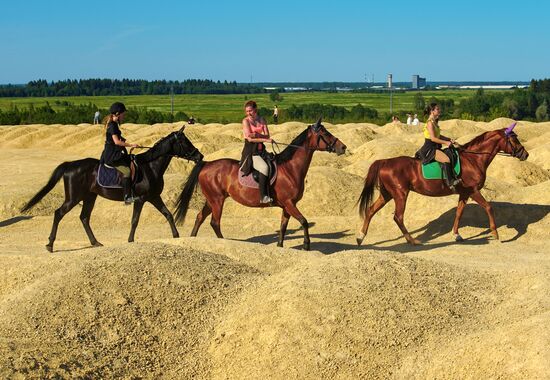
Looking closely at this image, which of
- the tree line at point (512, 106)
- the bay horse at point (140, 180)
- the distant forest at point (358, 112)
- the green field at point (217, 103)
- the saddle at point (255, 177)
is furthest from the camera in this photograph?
the green field at point (217, 103)

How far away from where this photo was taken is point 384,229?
20016 millimetres

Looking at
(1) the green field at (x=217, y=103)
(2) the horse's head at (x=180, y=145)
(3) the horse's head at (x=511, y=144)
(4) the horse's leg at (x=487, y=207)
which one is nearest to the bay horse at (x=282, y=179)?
(2) the horse's head at (x=180, y=145)

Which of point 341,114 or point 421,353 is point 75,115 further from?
point 421,353

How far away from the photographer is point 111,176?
54.1 ft

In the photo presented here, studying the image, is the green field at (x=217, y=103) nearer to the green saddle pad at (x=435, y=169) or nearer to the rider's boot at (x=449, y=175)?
the green saddle pad at (x=435, y=169)

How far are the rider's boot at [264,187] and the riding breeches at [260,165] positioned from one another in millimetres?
77

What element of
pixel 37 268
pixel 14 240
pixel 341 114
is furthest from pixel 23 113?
pixel 37 268

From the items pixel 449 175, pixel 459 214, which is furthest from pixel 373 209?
pixel 459 214

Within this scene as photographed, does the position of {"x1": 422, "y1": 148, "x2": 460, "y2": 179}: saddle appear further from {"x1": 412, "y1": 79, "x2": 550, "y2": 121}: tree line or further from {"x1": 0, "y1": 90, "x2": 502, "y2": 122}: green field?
{"x1": 0, "y1": 90, "x2": 502, "y2": 122}: green field

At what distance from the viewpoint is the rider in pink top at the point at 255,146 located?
1592 centimetres

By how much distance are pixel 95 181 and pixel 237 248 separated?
3933 mm

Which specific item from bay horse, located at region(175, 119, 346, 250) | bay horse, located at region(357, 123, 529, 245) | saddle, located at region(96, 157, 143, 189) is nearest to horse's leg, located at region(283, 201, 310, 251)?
bay horse, located at region(175, 119, 346, 250)

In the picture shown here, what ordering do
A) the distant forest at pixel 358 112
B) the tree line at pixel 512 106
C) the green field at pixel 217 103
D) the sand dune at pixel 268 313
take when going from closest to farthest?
the sand dune at pixel 268 313
the distant forest at pixel 358 112
the tree line at pixel 512 106
the green field at pixel 217 103

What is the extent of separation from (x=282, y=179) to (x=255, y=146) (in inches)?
31.8
